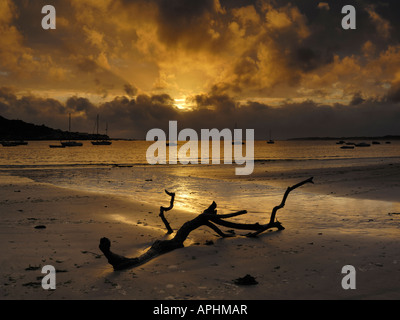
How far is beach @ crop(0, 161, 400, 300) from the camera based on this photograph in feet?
20.4

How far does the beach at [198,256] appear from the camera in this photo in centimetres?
621

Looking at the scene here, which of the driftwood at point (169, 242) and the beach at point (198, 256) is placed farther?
the driftwood at point (169, 242)

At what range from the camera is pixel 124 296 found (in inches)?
235

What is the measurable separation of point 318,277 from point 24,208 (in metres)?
12.3

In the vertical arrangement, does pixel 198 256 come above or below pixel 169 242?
below

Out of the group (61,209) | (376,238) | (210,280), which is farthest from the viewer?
(61,209)

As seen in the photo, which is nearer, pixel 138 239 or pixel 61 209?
pixel 138 239

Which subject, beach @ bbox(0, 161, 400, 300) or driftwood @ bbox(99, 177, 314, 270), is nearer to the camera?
beach @ bbox(0, 161, 400, 300)

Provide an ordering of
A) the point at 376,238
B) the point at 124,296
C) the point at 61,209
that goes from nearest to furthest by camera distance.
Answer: the point at 124,296
the point at 376,238
the point at 61,209

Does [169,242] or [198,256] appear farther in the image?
[169,242]

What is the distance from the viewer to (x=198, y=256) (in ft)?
26.9
